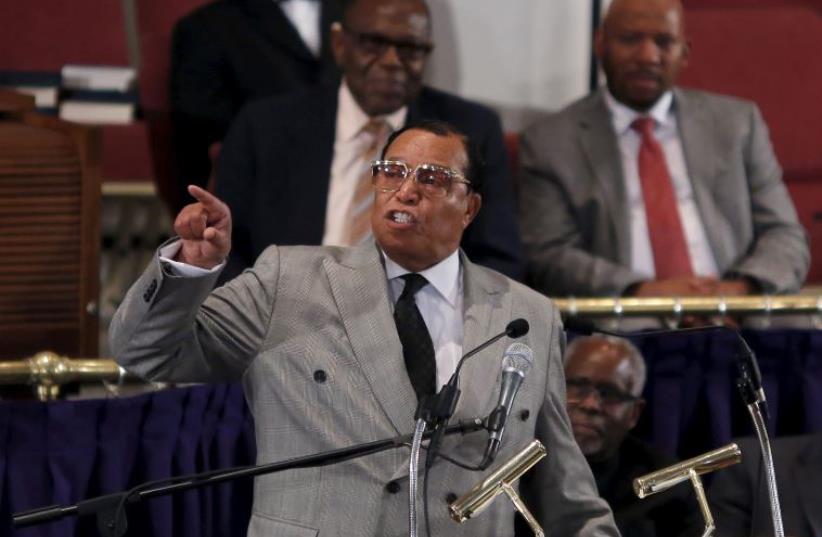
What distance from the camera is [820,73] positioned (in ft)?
14.7

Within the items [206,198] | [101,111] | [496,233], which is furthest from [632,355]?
[101,111]

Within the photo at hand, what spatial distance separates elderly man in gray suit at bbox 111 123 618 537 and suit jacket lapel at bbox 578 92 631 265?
1292 mm

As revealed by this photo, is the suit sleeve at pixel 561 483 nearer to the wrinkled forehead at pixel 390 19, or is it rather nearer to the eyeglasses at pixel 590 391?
the eyeglasses at pixel 590 391

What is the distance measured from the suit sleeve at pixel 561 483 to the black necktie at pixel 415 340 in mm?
199

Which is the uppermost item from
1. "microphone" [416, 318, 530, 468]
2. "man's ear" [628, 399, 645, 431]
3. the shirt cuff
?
the shirt cuff

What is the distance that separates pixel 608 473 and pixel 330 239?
89 cm

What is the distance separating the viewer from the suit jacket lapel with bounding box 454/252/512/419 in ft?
7.75

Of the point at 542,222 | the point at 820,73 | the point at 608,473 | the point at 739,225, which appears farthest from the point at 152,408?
the point at 820,73

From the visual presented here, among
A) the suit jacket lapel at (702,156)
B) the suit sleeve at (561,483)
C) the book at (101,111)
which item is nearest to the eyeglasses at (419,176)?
the suit sleeve at (561,483)

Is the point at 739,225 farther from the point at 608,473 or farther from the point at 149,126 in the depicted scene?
the point at 149,126

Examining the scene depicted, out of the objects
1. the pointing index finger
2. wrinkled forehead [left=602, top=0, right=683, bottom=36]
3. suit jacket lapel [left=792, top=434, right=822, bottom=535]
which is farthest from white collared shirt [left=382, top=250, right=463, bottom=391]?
wrinkled forehead [left=602, top=0, right=683, bottom=36]

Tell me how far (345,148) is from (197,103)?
50 centimetres

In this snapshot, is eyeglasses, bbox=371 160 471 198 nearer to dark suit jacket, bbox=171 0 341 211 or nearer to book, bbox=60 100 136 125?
dark suit jacket, bbox=171 0 341 211

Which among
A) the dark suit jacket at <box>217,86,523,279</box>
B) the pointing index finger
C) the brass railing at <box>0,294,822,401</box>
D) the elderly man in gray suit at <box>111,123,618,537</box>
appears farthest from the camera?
the dark suit jacket at <box>217,86,523,279</box>
